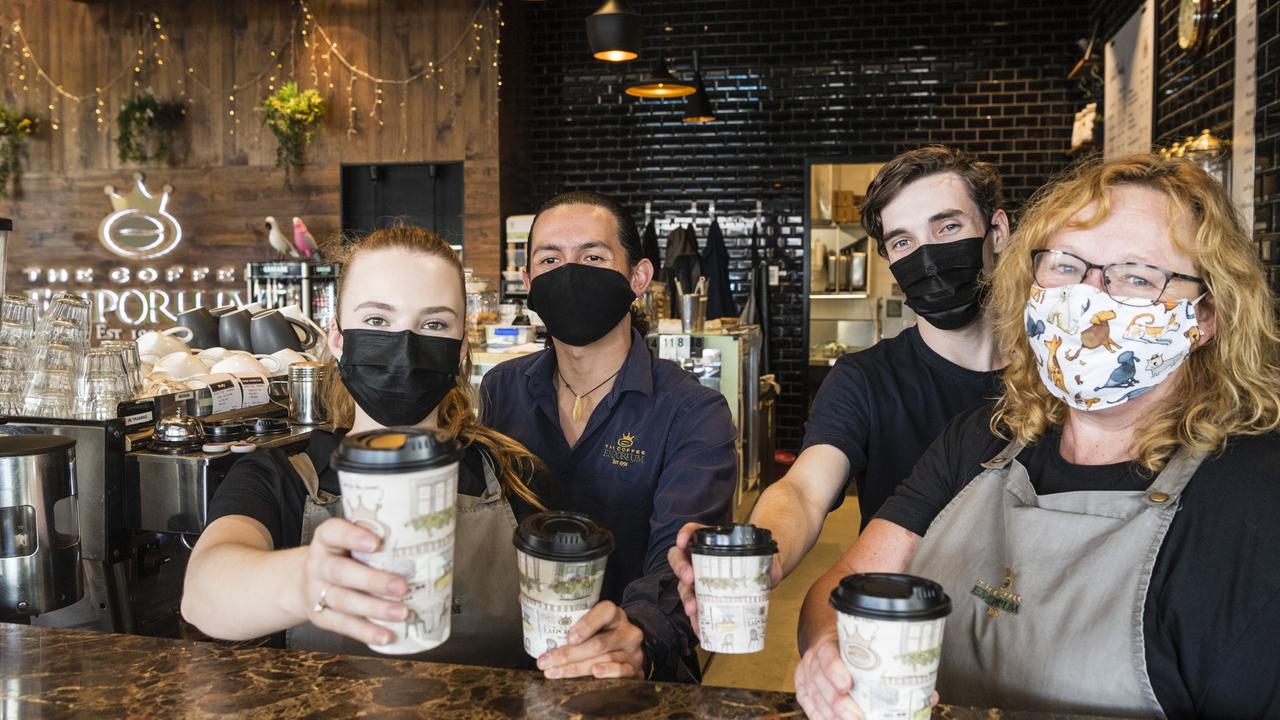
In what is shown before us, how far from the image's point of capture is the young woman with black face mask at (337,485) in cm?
138

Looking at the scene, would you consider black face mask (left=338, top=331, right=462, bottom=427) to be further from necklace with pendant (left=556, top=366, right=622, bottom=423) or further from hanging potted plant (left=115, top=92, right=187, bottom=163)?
hanging potted plant (left=115, top=92, right=187, bottom=163)

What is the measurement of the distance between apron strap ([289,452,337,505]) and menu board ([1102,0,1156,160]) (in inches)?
176

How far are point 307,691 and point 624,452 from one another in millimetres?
1060

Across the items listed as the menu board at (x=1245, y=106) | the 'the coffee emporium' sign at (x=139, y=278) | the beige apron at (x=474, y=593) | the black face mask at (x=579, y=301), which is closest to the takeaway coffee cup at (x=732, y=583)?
the beige apron at (x=474, y=593)

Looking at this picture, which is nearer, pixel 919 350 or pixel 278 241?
pixel 919 350

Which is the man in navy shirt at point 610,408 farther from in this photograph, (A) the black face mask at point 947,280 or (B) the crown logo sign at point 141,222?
(B) the crown logo sign at point 141,222

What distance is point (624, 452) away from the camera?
2.23m

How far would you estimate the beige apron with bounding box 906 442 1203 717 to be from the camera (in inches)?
53.6

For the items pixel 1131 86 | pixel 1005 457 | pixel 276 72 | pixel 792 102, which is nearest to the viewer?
pixel 1005 457

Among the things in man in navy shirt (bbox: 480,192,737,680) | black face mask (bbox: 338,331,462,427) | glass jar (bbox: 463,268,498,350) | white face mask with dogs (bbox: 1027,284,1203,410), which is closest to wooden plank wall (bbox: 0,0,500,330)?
glass jar (bbox: 463,268,498,350)

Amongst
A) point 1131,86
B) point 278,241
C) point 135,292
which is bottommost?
point 135,292

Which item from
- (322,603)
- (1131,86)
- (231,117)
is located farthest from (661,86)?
(322,603)

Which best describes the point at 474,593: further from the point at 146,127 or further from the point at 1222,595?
the point at 146,127

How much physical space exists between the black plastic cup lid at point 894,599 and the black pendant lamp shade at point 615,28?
177 inches
